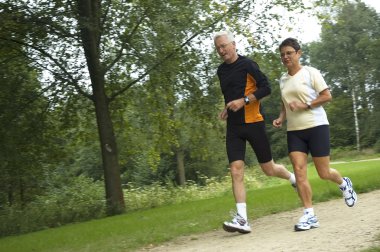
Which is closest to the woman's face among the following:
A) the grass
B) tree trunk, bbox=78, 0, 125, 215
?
the grass

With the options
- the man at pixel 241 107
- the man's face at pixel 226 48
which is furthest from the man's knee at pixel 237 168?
the man's face at pixel 226 48

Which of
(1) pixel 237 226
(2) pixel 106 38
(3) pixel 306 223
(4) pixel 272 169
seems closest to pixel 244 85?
(4) pixel 272 169

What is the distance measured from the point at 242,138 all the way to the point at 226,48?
1.16m

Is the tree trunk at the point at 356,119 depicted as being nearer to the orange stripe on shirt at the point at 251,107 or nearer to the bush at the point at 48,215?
the bush at the point at 48,215

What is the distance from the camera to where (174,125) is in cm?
1680

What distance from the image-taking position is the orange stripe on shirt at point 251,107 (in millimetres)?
7059

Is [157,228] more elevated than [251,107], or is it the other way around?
[251,107]

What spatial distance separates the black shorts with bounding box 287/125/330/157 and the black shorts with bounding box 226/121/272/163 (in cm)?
40

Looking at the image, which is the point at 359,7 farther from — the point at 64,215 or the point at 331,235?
the point at 331,235

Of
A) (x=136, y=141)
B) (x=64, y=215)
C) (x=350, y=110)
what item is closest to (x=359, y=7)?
(x=350, y=110)

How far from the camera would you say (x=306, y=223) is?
6469mm

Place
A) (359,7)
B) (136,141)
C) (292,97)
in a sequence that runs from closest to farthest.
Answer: (292,97) → (136,141) → (359,7)

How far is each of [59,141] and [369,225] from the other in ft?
40.5

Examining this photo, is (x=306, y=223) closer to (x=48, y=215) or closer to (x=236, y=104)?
(x=236, y=104)
